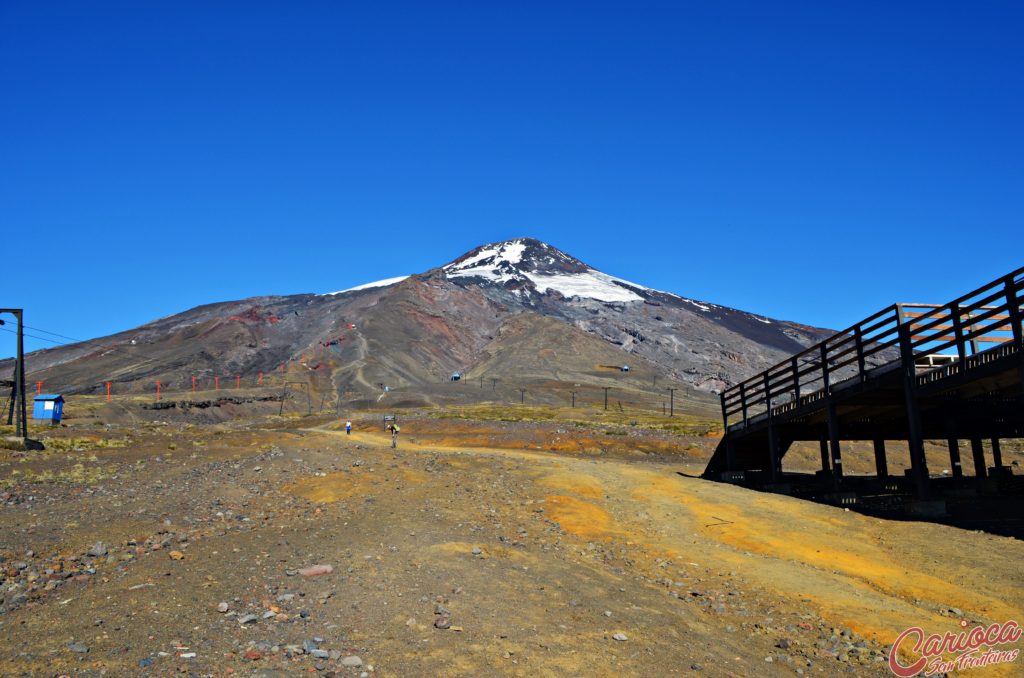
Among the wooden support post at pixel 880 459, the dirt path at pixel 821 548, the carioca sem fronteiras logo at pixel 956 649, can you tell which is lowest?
the carioca sem fronteiras logo at pixel 956 649

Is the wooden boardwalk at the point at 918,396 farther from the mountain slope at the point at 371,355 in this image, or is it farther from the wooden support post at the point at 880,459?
the mountain slope at the point at 371,355

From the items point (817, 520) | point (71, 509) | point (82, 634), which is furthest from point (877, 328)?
point (71, 509)

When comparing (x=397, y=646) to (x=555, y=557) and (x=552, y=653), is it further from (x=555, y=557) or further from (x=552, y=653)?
(x=555, y=557)

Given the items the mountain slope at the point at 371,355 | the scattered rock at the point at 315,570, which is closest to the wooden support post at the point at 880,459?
the scattered rock at the point at 315,570

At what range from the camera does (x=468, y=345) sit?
184 metres

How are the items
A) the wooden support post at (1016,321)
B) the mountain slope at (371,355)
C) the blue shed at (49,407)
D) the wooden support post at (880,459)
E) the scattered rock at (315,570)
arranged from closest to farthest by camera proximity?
the scattered rock at (315,570) < the wooden support post at (1016,321) < the wooden support post at (880,459) < the blue shed at (49,407) < the mountain slope at (371,355)

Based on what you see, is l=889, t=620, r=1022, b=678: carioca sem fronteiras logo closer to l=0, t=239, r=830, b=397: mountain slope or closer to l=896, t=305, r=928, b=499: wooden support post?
l=896, t=305, r=928, b=499: wooden support post

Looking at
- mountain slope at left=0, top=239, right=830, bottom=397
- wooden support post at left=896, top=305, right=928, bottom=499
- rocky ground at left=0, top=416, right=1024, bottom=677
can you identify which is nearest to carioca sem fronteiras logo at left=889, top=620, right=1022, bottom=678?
rocky ground at left=0, top=416, right=1024, bottom=677

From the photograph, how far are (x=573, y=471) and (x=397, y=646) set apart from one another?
57.0 feet

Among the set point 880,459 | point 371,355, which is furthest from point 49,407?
point 371,355

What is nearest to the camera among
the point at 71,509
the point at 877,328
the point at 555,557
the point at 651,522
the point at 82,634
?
the point at 82,634

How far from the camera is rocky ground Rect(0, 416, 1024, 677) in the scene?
8.20m

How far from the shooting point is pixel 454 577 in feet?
36.4

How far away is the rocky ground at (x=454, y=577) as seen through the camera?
26.9ft
